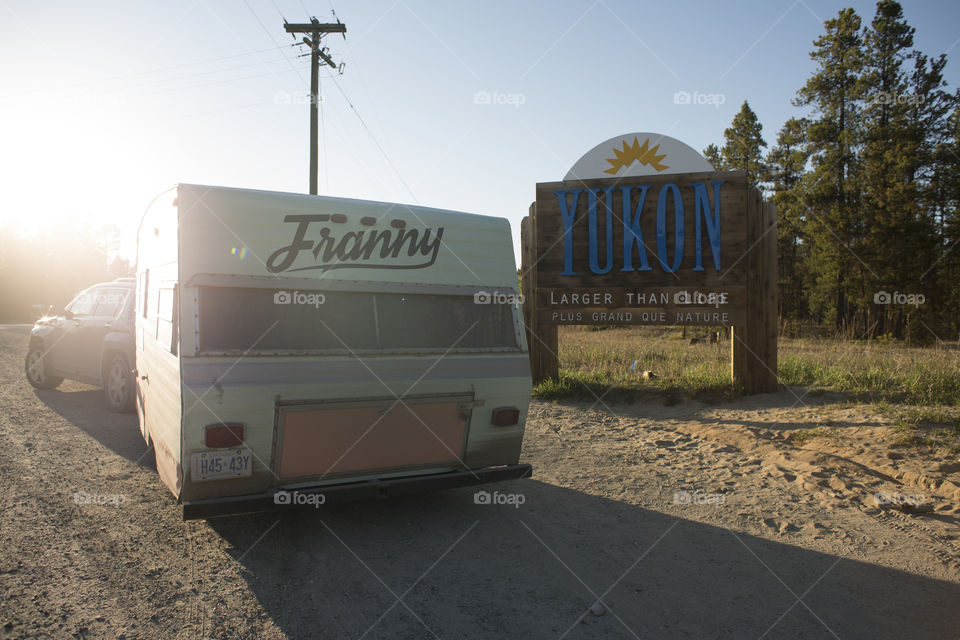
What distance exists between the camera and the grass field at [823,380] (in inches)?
288

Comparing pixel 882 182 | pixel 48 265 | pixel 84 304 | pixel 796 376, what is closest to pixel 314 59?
pixel 84 304

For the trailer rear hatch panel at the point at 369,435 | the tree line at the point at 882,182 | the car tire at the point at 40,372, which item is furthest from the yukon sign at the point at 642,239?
the tree line at the point at 882,182

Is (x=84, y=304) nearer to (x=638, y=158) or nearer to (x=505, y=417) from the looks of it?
(x=505, y=417)

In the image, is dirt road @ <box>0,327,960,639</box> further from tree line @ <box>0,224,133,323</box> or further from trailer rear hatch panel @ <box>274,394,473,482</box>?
tree line @ <box>0,224,133,323</box>

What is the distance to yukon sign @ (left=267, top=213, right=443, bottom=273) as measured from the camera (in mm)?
4965

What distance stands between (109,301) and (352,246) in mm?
6500

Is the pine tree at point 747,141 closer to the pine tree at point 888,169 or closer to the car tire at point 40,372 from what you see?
the pine tree at point 888,169

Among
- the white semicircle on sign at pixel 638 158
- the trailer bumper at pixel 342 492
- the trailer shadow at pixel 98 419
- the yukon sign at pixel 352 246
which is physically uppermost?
the white semicircle on sign at pixel 638 158

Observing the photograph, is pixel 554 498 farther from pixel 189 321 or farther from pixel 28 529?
pixel 28 529

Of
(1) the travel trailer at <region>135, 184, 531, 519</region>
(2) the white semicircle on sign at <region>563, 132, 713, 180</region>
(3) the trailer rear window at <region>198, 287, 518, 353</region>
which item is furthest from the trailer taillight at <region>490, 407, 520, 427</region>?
(2) the white semicircle on sign at <region>563, 132, 713, 180</region>

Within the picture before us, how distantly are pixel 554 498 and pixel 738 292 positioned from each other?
18.1ft

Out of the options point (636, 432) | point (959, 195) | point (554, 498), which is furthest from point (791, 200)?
point (554, 498)

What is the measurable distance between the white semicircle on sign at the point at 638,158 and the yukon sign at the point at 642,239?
2 centimetres

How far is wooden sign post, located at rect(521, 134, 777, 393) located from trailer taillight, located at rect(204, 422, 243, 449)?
23.0 ft
